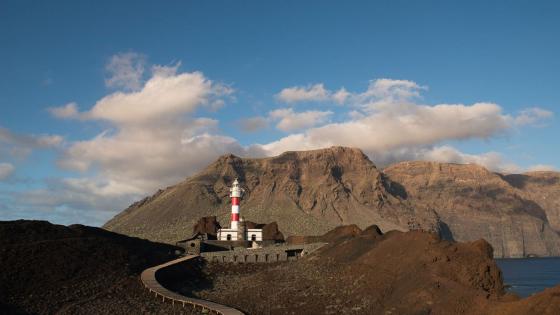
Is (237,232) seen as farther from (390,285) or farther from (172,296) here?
(390,285)

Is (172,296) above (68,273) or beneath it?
beneath

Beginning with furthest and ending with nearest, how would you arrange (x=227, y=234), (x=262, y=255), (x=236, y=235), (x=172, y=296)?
(x=227, y=234), (x=236, y=235), (x=262, y=255), (x=172, y=296)

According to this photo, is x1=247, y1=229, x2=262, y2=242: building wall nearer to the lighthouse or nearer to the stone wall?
the lighthouse

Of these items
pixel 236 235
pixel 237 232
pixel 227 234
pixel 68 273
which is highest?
pixel 237 232

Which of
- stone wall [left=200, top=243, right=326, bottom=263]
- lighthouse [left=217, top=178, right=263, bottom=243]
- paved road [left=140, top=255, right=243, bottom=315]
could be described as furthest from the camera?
lighthouse [left=217, top=178, right=263, bottom=243]

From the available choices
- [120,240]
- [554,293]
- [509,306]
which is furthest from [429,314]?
[120,240]

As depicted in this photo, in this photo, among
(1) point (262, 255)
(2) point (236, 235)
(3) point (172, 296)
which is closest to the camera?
(3) point (172, 296)

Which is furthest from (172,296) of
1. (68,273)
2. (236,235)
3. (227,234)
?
(227,234)

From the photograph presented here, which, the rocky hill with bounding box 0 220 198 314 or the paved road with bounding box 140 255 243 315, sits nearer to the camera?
the paved road with bounding box 140 255 243 315

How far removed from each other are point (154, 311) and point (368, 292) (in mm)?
16406

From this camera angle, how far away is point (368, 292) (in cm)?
4559

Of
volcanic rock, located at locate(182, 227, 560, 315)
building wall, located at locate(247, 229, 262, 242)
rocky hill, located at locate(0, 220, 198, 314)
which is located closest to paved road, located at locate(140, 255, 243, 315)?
rocky hill, located at locate(0, 220, 198, 314)

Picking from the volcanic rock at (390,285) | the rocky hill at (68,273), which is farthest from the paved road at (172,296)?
the volcanic rock at (390,285)

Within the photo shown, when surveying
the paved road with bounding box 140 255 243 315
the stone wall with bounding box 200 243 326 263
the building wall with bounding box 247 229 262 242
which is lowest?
the paved road with bounding box 140 255 243 315
